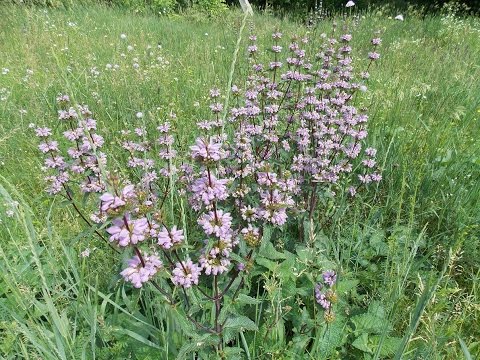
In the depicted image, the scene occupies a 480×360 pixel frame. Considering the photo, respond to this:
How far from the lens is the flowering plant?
4.36ft

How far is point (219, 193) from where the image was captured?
54.9 inches

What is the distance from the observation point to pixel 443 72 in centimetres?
478

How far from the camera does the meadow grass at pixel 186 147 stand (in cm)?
159

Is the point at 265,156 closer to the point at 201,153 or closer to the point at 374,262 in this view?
the point at 374,262

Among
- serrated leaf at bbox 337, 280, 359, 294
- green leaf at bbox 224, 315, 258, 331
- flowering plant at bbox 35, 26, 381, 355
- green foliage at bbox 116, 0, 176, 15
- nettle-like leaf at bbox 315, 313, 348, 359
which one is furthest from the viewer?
green foliage at bbox 116, 0, 176, 15

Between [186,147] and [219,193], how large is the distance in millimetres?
1887

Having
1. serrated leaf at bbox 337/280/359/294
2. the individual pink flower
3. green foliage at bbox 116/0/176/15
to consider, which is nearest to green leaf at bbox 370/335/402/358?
serrated leaf at bbox 337/280/359/294

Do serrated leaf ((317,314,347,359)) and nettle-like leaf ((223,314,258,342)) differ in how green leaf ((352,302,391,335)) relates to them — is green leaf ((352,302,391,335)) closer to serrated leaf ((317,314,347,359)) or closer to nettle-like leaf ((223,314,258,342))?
serrated leaf ((317,314,347,359))

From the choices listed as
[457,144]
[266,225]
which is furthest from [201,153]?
[457,144]

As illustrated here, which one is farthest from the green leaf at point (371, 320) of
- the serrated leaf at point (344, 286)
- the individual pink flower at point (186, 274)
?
the individual pink flower at point (186, 274)

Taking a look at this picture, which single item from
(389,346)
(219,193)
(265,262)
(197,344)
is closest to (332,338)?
(389,346)

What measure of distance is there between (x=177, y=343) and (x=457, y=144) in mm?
2906

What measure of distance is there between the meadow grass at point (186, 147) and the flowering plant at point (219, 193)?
17cm

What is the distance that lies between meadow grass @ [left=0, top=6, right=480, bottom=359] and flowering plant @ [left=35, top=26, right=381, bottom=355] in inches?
6.9
